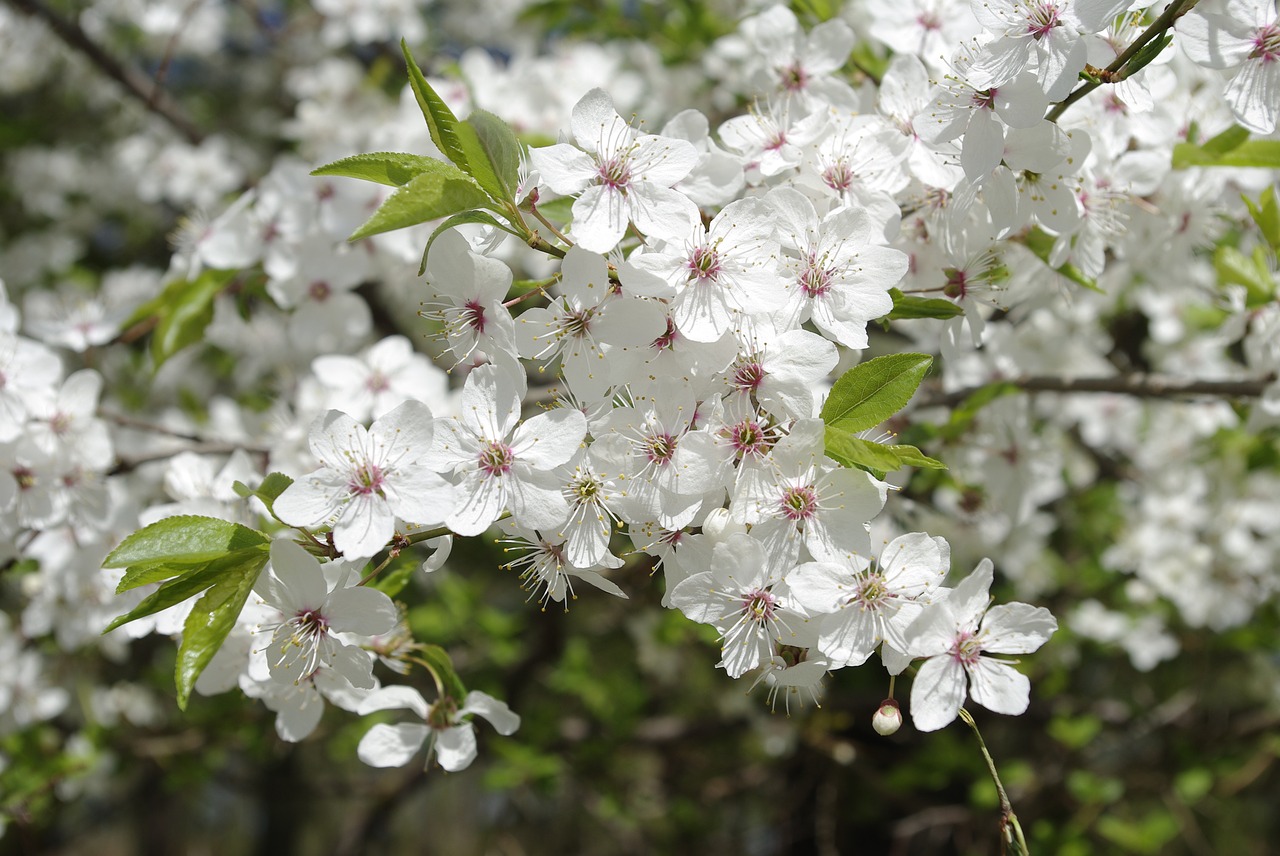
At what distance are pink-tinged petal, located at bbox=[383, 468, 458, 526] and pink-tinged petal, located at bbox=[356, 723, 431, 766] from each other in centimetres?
51

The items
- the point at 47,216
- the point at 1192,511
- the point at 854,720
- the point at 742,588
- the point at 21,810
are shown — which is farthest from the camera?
the point at 47,216

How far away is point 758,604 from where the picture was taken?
1267 millimetres

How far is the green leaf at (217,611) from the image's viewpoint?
1.28 metres

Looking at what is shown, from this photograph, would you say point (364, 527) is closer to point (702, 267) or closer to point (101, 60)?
point (702, 267)

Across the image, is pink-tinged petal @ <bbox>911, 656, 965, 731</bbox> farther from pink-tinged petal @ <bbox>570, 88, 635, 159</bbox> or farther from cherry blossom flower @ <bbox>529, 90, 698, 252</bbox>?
pink-tinged petal @ <bbox>570, 88, 635, 159</bbox>

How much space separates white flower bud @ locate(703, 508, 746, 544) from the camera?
50.1 inches

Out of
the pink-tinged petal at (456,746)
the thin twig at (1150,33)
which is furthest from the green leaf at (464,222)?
the thin twig at (1150,33)

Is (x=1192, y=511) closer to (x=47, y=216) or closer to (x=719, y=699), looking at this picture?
(x=719, y=699)

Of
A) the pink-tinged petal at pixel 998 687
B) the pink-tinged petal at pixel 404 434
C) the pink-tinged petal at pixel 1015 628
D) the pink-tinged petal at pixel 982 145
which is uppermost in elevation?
the pink-tinged petal at pixel 982 145

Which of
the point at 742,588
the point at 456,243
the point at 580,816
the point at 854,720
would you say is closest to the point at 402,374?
the point at 456,243

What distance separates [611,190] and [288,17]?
15.6 feet

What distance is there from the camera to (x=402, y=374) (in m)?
2.05

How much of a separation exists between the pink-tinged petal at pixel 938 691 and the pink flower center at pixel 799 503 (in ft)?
0.97

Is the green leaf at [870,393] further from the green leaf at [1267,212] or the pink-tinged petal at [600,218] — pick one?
the green leaf at [1267,212]
